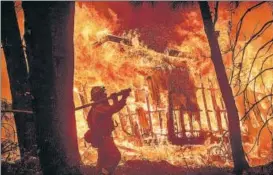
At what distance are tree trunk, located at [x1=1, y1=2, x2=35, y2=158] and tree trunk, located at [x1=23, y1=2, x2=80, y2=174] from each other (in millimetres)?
1039

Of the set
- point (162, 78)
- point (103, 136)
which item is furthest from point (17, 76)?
point (162, 78)

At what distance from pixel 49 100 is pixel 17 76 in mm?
1567

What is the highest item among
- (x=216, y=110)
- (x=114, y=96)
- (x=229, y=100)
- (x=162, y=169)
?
(x=114, y=96)

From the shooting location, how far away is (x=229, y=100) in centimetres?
643

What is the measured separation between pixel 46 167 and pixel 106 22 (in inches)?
109

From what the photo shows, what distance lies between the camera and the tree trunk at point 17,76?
6.29 m

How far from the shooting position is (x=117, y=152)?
614cm

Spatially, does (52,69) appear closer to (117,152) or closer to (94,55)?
(94,55)

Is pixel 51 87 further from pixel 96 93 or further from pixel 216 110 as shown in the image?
pixel 216 110

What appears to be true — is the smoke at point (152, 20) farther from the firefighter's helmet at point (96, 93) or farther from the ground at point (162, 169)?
the ground at point (162, 169)

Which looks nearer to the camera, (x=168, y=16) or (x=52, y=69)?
(x=52, y=69)

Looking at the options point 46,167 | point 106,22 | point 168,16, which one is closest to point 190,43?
point 168,16

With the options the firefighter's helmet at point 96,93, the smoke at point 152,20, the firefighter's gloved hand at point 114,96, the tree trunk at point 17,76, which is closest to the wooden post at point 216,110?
the smoke at point 152,20

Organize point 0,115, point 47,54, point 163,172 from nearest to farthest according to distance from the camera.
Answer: point 47,54
point 0,115
point 163,172
